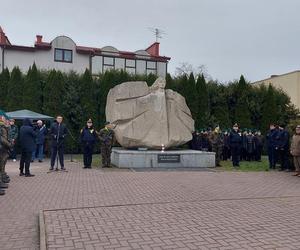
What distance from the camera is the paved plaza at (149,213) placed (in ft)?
19.4

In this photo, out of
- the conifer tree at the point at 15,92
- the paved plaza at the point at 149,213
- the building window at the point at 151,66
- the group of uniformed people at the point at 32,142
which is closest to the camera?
the paved plaza at the point at 149,213

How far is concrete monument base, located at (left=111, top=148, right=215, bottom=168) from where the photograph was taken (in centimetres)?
1580

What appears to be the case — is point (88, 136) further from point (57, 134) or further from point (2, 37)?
point (2, 37)

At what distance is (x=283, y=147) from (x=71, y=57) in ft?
94.4

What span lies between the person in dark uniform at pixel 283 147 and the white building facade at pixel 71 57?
22.3 metres

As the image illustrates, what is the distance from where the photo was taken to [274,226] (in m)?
6.77

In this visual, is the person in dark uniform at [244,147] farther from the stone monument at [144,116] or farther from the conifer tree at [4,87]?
the conifer tree at [4,87]

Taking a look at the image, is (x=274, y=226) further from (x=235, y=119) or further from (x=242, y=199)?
(x=235, y=119)

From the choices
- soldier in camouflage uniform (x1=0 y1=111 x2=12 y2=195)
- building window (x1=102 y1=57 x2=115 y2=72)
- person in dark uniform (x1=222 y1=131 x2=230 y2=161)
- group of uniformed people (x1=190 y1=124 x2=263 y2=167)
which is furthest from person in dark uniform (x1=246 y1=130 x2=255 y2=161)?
building window (x1=102 y1=57 x2=115 y2=72)

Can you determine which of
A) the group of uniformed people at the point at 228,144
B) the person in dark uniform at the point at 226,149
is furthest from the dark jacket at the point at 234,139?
the person in dark uniform at the point at 226,149

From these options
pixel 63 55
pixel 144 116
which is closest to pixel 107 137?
pixel 144 116

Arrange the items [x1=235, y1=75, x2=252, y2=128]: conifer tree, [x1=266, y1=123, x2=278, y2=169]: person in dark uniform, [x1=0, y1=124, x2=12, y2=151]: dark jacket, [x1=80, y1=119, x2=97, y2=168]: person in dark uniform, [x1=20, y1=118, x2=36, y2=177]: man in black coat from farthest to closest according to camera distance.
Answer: [x1=235, y1=75, x2=252, y2=128]: conifer tree, [x1=266, y1=123, x2=278, y2=169]: person in dark uniform, [x1=80, y1=119, x2=97, y2=168]: person in dark uniform, [x1=20, y1=118, x2=36, y2=177]: man in black coat, [x1=0, y1=124, x2=12, y2=151]: dark jacket

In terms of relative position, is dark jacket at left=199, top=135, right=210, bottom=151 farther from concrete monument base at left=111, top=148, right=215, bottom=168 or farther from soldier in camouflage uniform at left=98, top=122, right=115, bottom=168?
soldier in camouflage uniform at left=98, top=122, right=115, bottom=168

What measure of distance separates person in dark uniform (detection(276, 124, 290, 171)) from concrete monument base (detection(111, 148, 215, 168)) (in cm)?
262
